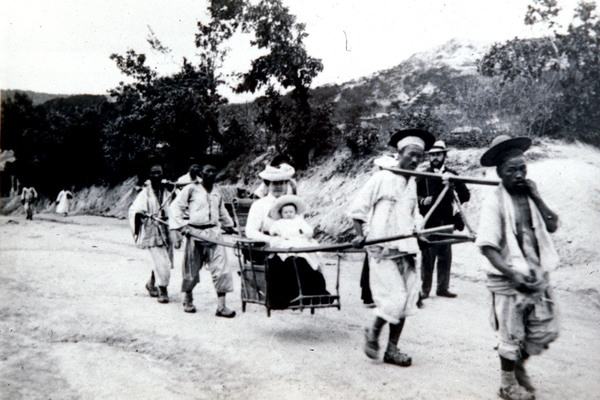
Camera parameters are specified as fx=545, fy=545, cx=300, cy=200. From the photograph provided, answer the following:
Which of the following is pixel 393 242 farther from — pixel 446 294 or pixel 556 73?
pixel 556 73

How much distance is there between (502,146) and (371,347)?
203cm

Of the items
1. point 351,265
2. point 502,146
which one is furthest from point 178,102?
point 502,146

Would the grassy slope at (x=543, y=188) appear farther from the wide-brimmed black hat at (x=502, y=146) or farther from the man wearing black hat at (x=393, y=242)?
the wide-brimmed black hat at (x=502, y=146)

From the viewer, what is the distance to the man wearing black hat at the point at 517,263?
147 inches

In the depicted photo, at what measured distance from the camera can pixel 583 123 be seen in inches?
412

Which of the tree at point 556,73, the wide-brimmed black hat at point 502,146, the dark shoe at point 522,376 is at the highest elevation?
the tree at point 556,73

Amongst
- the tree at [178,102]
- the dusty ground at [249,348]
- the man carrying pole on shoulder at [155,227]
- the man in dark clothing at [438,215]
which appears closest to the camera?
the dusty ground at [249,348]

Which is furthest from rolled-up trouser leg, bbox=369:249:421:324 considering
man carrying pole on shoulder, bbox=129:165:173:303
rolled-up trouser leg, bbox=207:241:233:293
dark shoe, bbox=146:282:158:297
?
dark shoe, bbox=146:282:158:297

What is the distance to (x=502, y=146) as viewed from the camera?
384cm

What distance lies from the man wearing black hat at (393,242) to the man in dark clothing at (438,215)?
7.79 feet

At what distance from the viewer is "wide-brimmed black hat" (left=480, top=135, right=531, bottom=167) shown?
3.81 metres

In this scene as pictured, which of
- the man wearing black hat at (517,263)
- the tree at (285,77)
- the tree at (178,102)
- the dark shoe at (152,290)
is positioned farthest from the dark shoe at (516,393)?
the tree at (178,102)

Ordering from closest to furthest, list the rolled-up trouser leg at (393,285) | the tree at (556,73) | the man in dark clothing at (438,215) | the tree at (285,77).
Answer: the rolled-up trouser leg at (393,285)
the man in dark clothing at (438,215)
the tree at (556,73)
the tree at (285,77)

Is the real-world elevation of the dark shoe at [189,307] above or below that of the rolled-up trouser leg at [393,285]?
below
